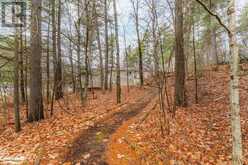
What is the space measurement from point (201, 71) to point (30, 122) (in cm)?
1277

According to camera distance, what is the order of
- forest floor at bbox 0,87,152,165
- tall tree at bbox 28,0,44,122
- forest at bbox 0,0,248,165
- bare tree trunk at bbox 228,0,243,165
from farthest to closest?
tall tree at bbox 28,0,44,122 < forest floor at bbox 0,87,152,165 < forest at bbox 0,0,248,165 < bare tree trunk at bbox 228,0,243,165

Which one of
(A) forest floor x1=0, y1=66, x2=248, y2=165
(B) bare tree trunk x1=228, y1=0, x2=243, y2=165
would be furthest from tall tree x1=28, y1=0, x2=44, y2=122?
(B) bare tree trunk x1=228, y1=0, x2=243, y2=165

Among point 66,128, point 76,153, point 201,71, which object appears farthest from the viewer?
point 201,71

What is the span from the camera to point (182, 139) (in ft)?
20.4

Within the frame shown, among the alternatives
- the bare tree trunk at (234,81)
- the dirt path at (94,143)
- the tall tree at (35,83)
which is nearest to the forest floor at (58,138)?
the dirt path at (94,143)

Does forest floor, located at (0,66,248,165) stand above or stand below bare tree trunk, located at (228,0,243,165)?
below

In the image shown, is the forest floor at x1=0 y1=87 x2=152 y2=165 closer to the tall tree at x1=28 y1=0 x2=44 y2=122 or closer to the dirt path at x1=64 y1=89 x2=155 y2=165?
the dirt path at x1=64 y1=89 x2=155 y2=165

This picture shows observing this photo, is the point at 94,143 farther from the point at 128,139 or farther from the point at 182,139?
the point at 182,139

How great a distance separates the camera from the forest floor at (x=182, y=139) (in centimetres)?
496

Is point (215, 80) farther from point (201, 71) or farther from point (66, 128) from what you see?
point (66, 128)

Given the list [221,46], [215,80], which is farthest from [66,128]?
[221,46]

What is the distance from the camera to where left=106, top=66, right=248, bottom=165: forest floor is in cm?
496

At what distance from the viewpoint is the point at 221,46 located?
24.2 metres

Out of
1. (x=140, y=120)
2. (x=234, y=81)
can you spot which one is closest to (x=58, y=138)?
(x=140, y=120)
